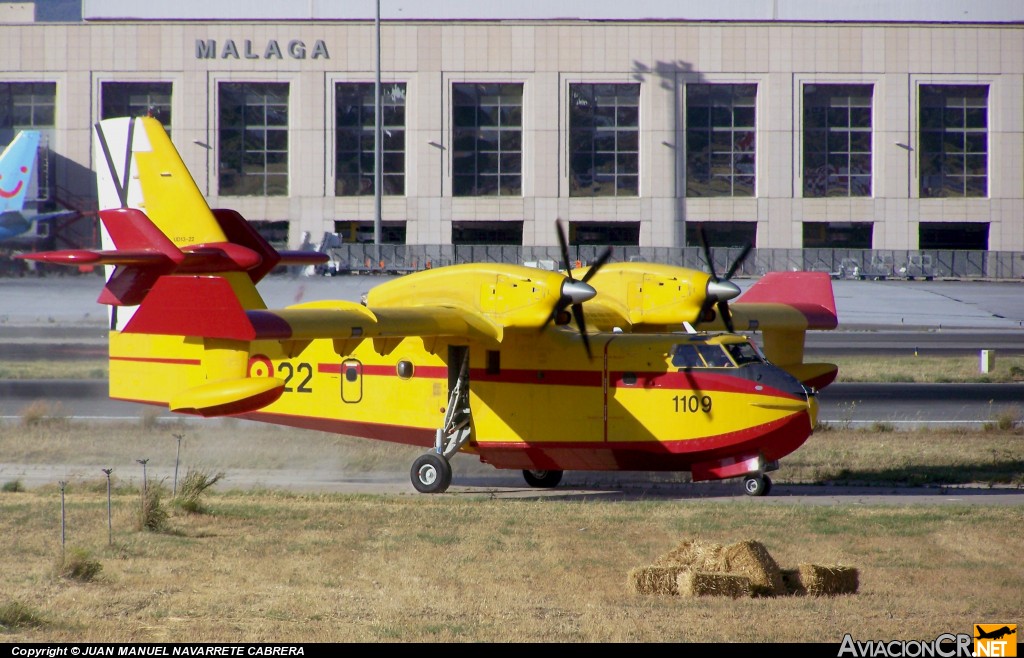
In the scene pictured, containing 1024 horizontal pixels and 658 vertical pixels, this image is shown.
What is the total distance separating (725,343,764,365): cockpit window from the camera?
69.4ft

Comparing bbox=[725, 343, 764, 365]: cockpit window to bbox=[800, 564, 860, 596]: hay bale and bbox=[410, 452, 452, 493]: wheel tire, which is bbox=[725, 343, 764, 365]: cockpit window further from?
bbox=[800, 564, 860, 596]: hay bale

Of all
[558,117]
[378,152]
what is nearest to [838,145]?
[558,117]

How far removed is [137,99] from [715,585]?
199 ft

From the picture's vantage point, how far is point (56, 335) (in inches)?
1970

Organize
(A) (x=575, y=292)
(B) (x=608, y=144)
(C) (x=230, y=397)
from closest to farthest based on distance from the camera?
(C) (x=230, y=397)
(A) (x=575, y=292)
(B) (x=608, y=144)

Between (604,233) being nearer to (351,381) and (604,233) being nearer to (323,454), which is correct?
(323,454)

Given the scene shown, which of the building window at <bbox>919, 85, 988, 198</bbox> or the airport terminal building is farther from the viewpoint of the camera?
the building window at <bbox>919, 85, 988, 198</bbox>

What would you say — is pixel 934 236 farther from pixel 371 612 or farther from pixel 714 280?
pixel 371 612

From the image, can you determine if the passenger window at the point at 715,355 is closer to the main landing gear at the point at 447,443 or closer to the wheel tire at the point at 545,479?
the wheel tire at the point at 545,479

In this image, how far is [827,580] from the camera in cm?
1317

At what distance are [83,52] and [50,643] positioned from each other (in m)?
61.4

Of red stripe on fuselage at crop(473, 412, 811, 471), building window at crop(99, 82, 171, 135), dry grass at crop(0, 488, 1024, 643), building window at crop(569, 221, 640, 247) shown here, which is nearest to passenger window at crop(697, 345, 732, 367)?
red stripe on fuselage at crop(473, 412, 811, 471)

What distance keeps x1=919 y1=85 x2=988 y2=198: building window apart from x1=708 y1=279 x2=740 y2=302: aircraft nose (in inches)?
1983

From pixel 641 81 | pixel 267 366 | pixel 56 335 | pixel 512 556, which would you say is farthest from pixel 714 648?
pixel 641 81
